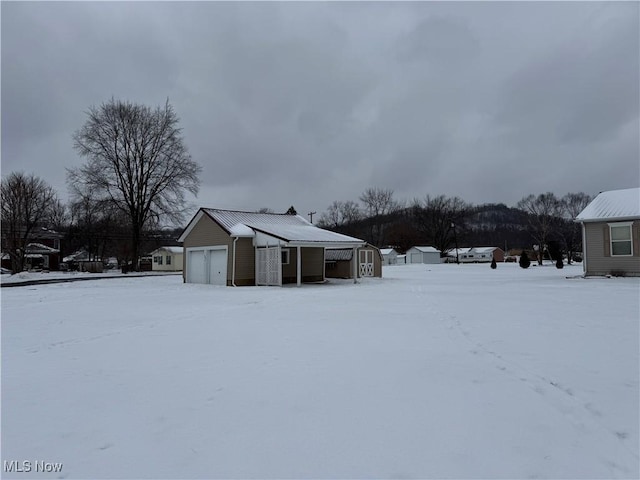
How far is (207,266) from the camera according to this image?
77.5 feet

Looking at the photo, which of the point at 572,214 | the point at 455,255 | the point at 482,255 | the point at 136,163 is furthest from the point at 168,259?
the point at 572,214

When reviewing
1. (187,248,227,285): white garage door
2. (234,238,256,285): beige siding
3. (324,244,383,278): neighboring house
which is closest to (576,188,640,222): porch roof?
(324,244,383,278): neighboring house

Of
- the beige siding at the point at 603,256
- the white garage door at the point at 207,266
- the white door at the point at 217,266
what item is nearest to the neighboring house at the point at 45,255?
the white garage door at the point at 207,266

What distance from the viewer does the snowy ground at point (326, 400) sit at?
2943 mm

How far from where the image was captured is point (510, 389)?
4.34m

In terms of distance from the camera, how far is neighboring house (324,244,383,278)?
90.7ft

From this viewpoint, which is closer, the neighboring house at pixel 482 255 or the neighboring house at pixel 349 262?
the neighboring house at pixel 349 262

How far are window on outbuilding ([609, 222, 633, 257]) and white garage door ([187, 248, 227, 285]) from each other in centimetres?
1979

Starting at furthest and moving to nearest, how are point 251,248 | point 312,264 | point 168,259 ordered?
1. point 168,259
2. point 312,264
3. point 251,248

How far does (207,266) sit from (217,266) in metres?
1.13

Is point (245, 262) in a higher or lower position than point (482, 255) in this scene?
lower

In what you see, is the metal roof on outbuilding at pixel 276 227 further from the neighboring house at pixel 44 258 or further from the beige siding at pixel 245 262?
the neighboring house at pixel 44 258

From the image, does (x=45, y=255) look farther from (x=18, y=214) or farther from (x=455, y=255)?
(x=455, y=255)

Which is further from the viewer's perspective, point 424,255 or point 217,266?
point 424,255
